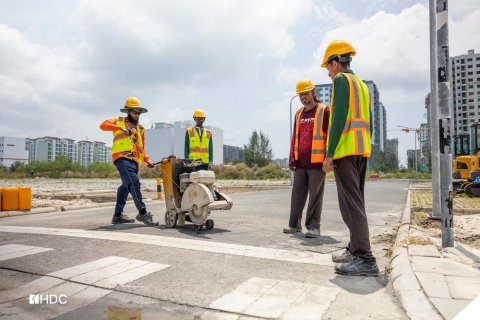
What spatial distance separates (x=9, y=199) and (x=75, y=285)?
744 cm

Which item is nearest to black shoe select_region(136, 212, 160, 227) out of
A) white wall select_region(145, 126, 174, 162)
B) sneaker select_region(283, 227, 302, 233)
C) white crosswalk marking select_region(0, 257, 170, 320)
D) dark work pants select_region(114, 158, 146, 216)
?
dark work pants select_region(114, 158, 146, 216)

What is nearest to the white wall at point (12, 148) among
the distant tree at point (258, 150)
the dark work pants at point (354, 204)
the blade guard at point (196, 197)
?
the distant tree at point (258, 150)

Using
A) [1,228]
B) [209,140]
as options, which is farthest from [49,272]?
[209,140]

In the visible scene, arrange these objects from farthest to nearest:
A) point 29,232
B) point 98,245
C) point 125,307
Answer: point 29,232 < point 98,245 < point 125,307

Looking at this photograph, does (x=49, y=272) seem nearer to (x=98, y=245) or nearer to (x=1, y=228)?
(x=98, y=245)

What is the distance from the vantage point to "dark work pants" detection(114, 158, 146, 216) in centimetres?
696

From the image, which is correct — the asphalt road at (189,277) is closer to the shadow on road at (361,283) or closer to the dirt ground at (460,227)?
the shadow on road at (361,283)

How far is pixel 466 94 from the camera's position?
304ft

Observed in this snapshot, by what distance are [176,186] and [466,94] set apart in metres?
104

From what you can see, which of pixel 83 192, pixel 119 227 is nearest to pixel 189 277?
pixel 119 227

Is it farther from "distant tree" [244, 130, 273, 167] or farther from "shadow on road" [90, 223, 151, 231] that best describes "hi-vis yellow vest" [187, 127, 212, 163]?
"distant tree" [244, 130, 273, 167]

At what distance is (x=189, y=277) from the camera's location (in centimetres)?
347

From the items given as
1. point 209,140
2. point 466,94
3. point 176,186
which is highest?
point 466,94

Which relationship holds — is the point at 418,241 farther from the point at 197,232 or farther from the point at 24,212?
the point at 24,212
